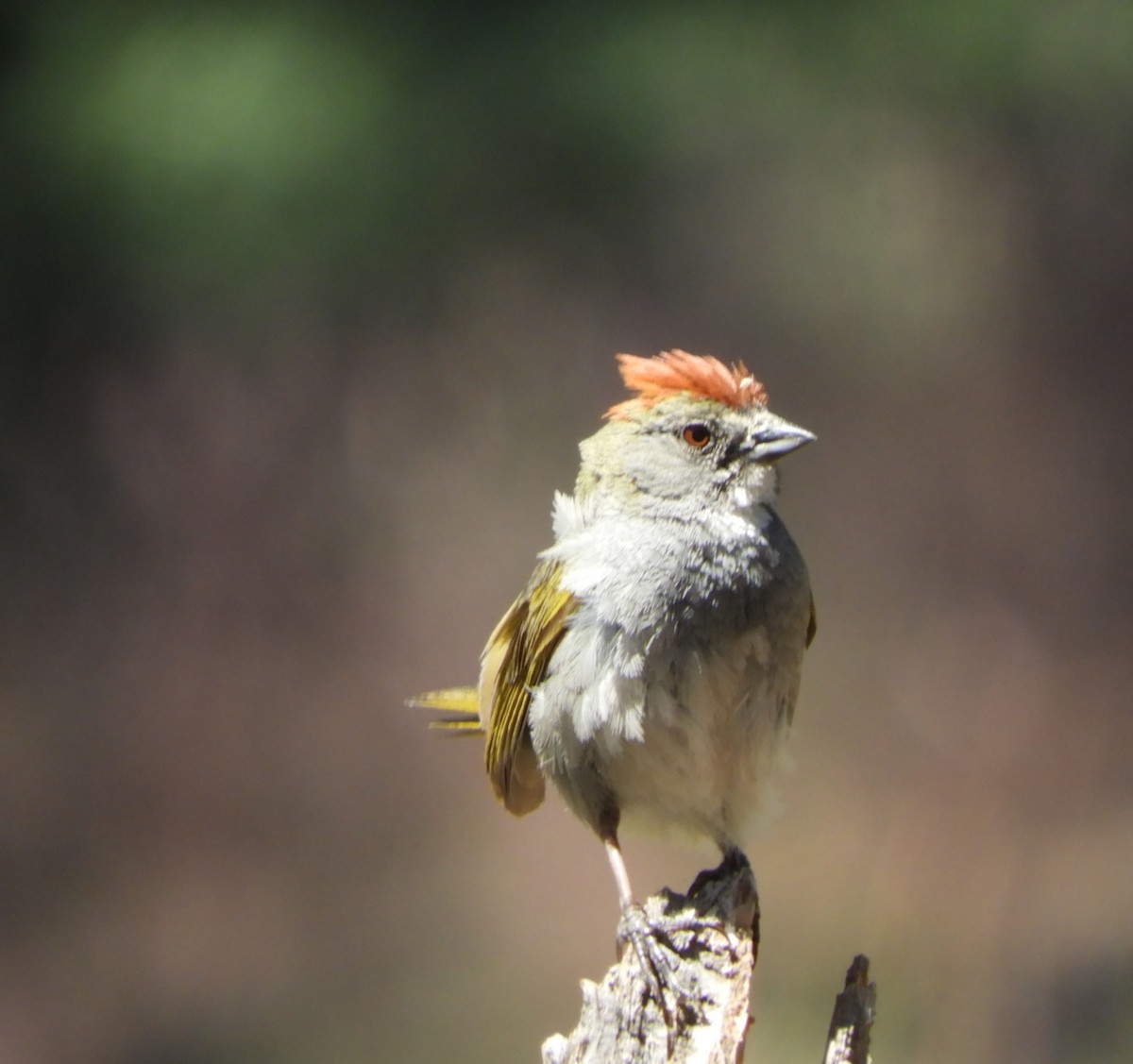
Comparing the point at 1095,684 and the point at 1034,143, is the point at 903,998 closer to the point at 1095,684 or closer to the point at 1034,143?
the point at 1095,684

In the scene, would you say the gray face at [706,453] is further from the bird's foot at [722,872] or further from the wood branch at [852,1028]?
the wood branch at [852,1028]

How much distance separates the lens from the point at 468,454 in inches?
133

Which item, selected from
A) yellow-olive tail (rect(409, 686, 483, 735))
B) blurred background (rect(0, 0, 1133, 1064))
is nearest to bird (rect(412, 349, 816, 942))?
yellow-olive tail (rect(409, 686, 483, 735))

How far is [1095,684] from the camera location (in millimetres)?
3262

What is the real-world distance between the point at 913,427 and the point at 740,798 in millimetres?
1540

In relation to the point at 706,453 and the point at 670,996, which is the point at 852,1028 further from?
the point at 706,453

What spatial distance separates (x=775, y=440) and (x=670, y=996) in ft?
2.89

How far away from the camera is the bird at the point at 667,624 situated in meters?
1.97

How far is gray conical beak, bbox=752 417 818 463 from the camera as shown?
204cm

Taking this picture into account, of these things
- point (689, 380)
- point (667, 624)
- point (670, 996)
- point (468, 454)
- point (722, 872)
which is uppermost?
point (468, 454)

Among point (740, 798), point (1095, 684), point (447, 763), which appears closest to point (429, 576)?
point (447, 763)

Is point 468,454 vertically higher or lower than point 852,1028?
higher

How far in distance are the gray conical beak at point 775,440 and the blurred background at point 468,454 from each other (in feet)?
3.93

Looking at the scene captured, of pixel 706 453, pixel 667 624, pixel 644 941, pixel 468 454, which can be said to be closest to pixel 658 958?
pixel 644 941
